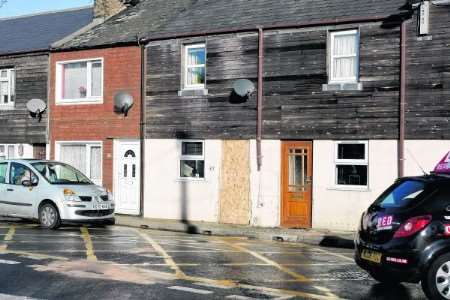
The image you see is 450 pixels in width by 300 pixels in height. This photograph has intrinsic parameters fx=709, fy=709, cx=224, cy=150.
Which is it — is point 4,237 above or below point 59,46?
below

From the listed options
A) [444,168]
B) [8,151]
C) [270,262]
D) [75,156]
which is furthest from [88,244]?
[8,151]

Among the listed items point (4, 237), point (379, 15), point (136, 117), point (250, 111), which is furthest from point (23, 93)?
point (379, 15)

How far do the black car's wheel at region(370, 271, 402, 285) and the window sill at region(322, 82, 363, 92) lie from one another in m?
8.68

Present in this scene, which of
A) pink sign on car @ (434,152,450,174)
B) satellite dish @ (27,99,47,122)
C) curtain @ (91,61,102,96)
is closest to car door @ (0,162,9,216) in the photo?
curtain @ (91,61,102,96)

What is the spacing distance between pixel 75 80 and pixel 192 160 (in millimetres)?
5683

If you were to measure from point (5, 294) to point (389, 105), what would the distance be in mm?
11579

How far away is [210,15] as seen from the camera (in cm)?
2172

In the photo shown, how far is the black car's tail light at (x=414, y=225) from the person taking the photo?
8805 mm

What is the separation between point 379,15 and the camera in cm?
1781

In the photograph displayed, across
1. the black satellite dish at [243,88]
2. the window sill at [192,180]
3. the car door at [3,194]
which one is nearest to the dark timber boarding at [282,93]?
the black satellite dish at [243,88]

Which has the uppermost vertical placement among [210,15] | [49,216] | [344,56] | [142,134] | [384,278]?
[210,15]

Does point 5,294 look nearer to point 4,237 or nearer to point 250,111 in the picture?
point 4,237

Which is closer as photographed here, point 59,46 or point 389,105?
point 389,105

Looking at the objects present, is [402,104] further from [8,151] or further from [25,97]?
[8,151]
